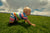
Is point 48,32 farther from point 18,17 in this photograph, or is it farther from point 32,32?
point 18,17

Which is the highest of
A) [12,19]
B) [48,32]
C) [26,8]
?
[26,8]

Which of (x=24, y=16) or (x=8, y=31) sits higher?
(x=24, y=16)

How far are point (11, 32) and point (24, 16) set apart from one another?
1283mm

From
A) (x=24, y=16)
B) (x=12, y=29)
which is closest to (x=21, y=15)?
(x=24, y=16)

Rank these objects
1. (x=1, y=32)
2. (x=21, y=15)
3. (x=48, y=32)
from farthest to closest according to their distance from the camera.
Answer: (x=21, y=15) → (x=48, y=32) → (x=1, y=32)

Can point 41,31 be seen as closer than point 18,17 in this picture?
Yes

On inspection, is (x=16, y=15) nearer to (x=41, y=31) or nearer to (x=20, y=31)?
(x=20, y=31)

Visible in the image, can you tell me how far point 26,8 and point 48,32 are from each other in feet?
6.60

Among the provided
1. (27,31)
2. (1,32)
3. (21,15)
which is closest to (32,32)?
(27,31)

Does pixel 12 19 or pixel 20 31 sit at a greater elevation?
pixel 12 19

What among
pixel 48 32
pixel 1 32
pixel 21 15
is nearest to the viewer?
pixel 1 32

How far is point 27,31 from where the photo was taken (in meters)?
4.38

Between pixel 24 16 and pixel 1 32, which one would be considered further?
pixel 24 16

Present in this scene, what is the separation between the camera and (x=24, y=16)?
4.70 meters
